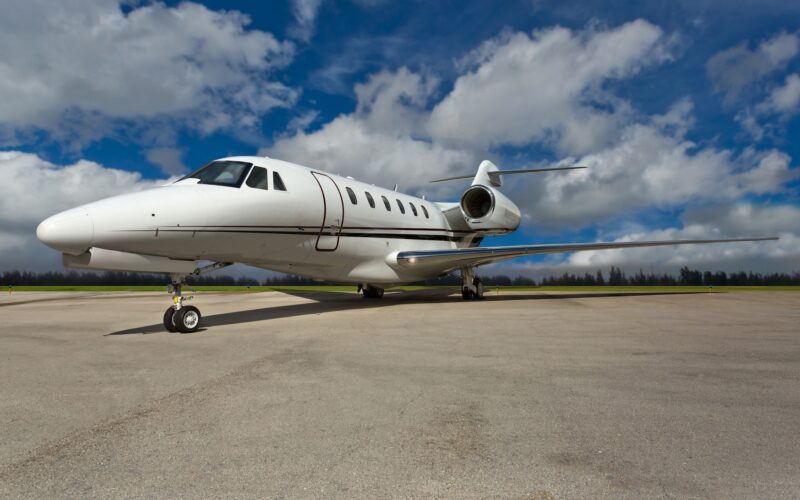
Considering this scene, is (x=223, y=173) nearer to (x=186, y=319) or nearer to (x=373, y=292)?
(x=186, y=319)

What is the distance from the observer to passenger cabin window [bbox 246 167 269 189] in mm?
9367

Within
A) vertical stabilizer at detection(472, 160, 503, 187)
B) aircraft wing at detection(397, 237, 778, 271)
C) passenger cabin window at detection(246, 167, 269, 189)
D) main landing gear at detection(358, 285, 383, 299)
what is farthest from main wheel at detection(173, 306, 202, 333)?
vertical stabilizer at detection(472, 160, 503, 187)

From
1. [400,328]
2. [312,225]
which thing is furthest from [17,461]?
[312,225]

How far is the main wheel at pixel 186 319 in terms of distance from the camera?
7809 mm

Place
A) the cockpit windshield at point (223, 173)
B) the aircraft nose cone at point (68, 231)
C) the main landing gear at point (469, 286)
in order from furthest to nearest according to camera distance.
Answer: the main landing gear at point (469, 286), the cockpit windshield at point (223, 173), the aircraft nose cone at point (68, 231)

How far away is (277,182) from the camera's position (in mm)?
9984

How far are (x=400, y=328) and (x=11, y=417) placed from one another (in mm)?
5353

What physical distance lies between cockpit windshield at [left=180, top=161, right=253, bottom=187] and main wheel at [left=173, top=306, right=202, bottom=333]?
249 cm

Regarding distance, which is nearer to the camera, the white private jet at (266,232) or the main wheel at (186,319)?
the white private jet at (266,232)

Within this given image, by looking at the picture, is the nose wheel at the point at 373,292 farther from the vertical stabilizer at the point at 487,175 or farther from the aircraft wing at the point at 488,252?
the vertical stabilizer at the point at 487,175

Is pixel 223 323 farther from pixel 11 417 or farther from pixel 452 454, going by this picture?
pixel 452 454

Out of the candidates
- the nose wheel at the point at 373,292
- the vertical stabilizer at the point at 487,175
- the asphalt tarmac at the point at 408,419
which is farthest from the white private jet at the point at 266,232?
the vertical stabilizer at the point at 487,175

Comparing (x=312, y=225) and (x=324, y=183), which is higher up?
(x=324, y=183)

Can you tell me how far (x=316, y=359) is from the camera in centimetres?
502
